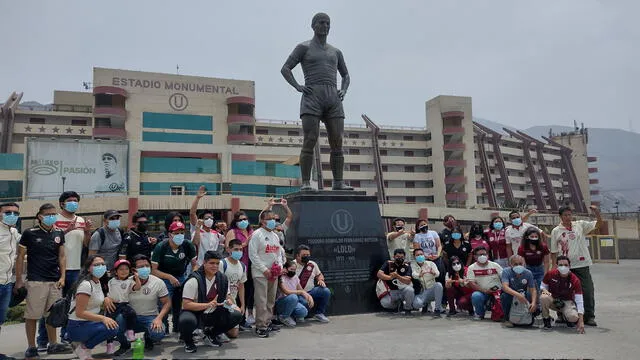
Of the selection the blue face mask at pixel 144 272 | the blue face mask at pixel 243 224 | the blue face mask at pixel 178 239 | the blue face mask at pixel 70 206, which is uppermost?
the blue face mask at pixel 70 206

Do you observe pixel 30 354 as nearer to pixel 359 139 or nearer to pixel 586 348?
pixel 586 348

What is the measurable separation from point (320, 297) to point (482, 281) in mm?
2510

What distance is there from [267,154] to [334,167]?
3360 centimetres

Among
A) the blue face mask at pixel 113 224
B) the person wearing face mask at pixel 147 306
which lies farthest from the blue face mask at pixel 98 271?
the blue face mask at pixel 113 224

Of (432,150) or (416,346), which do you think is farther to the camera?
(432,150)

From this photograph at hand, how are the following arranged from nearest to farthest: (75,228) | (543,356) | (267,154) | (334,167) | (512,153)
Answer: (543,356) → (75,228) → (334,167) → (267,154) → (512,153)

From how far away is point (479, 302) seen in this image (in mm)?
7160

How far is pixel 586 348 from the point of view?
17.5ft

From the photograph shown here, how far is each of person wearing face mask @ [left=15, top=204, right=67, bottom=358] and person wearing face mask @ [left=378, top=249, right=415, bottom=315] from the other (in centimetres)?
454

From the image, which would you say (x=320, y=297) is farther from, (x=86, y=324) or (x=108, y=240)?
(x=86, y=324)

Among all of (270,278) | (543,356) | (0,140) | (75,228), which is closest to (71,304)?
(75,228)

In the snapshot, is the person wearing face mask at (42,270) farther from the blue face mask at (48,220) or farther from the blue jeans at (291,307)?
the blue jeans at (291,307)

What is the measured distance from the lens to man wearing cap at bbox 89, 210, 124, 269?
631 centimetres

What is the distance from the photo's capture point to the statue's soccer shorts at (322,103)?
8562 millimetres
